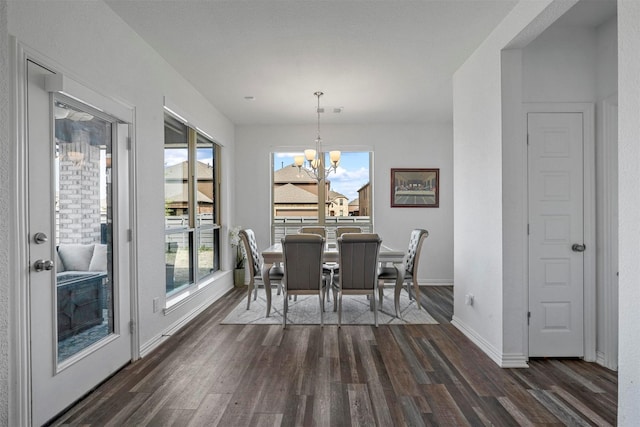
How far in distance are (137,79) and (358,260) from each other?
8.50 feet

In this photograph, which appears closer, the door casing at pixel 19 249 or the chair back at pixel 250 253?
the door casing at pixel 19 249

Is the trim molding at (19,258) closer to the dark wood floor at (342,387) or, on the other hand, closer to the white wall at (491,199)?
the dark wood floor at (342,387)

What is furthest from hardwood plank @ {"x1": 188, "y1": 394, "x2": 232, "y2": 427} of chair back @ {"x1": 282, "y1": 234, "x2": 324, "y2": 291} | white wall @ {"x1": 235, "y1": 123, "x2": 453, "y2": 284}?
white wall @ {"x1": 235, "y1": 123, "x2": 453, "y2": 284}

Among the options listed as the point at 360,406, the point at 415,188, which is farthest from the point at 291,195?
the point at 360,406

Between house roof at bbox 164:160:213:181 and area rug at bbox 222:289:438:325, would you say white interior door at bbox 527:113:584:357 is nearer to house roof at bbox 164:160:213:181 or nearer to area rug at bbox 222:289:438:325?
area rug at bbox 222:289:438:325

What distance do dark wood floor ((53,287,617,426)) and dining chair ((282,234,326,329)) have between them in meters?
0.53

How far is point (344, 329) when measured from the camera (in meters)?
3.59

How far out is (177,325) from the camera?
11.8 ft

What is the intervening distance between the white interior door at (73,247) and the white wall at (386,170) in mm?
3261

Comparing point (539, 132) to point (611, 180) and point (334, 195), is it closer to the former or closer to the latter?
point (611, 180)

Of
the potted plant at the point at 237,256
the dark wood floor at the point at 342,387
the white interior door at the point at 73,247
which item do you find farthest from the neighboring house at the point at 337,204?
the white interior door at the point at 73,247

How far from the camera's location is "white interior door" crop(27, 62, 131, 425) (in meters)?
1.90

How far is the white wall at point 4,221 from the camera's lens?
64.7 inches

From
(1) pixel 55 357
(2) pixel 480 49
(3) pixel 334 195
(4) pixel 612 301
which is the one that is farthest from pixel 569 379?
(3) pixel 334 195
